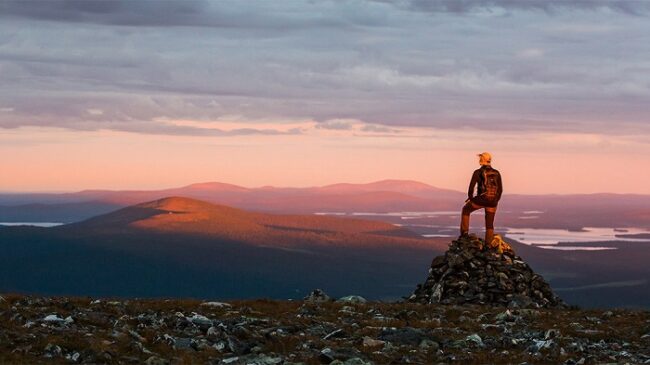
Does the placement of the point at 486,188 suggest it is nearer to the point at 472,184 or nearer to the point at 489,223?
the point at 472,184

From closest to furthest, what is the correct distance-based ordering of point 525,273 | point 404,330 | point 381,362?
point 381,362 → point 404,330 → point 525,273

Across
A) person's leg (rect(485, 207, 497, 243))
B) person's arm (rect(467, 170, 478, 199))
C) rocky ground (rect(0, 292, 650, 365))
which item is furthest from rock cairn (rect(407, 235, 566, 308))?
rocky ground (rect(0, 292, 650, 365))

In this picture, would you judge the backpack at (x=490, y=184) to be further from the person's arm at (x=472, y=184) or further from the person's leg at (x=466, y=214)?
the person's leg at (x=466, y=214)

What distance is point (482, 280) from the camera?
1858 inches

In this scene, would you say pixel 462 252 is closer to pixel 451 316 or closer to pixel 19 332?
pixel 451 316

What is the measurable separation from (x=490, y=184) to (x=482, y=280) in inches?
179

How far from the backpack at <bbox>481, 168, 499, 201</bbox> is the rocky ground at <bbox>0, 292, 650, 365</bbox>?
10.2 meters

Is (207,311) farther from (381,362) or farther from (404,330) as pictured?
(381,362)

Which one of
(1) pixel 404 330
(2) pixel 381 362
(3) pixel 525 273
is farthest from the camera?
(3) pixel 525 273

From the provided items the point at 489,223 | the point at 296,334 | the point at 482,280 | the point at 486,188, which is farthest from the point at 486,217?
the point at 296,334

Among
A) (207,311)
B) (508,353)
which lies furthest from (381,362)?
(207,311)

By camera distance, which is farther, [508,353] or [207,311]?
[207,311]

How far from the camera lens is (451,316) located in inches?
1486

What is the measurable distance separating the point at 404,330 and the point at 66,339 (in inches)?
392
